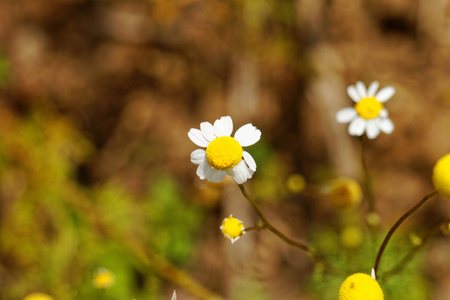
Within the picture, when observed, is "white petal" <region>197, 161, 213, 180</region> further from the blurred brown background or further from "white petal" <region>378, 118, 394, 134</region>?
the blurred brown background

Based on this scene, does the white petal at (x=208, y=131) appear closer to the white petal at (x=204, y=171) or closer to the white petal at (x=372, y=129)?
the white petal at (x=204, y=171)

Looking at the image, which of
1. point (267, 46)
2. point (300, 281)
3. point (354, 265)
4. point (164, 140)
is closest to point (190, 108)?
point (164, 140)

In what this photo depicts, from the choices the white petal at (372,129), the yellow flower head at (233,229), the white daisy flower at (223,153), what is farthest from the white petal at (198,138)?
the white petal at (372,129)

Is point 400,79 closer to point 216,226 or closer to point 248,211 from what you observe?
point 248,211

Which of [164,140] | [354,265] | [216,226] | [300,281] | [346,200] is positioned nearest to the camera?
[346,200]

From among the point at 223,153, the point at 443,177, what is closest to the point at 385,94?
the point at 443,177
